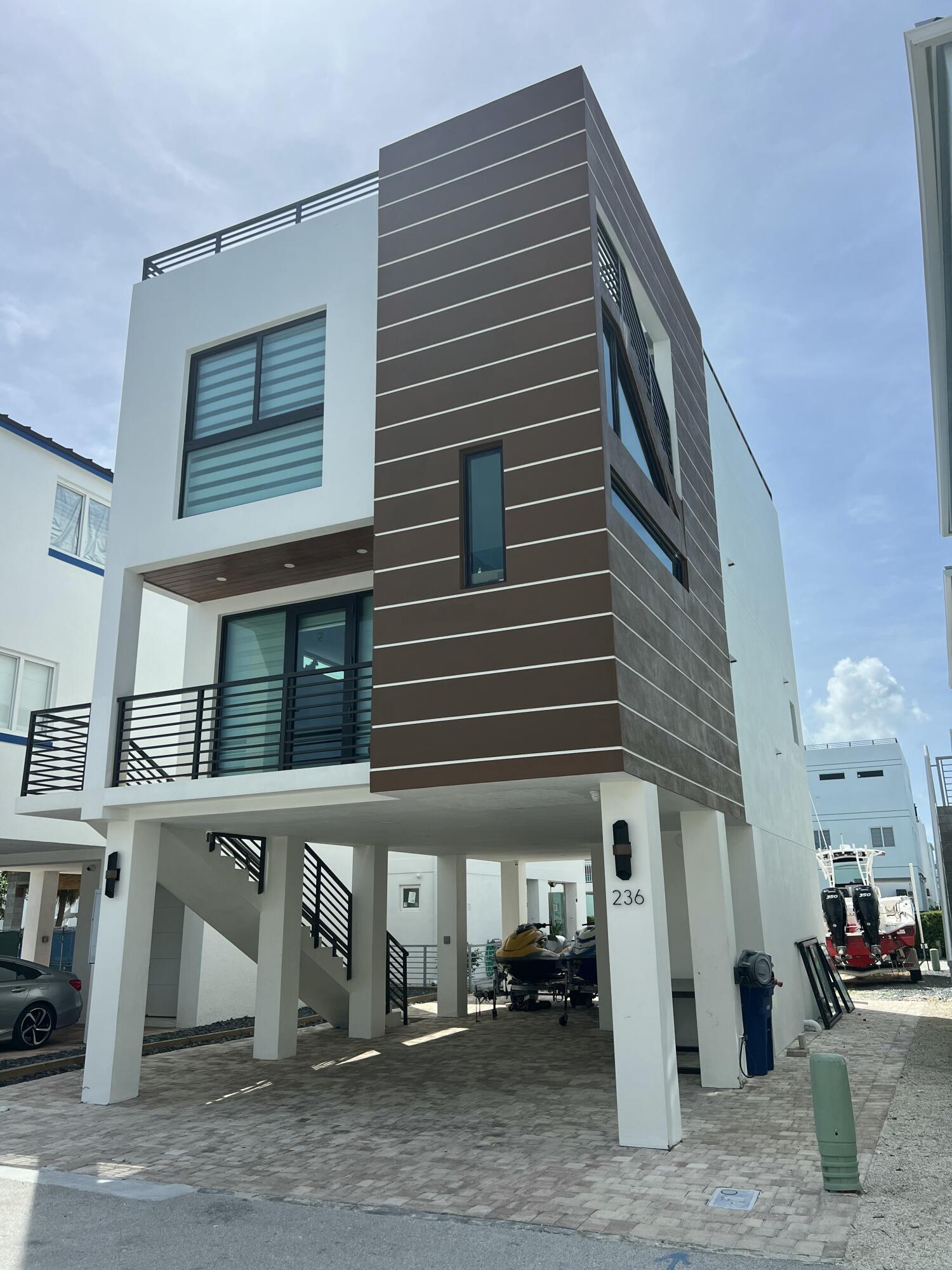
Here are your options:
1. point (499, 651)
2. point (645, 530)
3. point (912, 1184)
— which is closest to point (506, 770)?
point (499, 651)

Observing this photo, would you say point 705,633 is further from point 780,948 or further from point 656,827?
point 780,948

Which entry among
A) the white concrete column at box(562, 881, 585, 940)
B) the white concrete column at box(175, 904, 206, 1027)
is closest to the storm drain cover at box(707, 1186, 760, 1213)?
the white concrete column at box(175, 904, 206, 1027)

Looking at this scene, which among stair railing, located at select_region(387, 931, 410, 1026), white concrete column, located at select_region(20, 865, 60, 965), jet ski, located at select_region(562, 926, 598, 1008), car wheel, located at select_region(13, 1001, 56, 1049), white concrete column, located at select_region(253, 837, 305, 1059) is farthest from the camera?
white concrete column, located at select_region(20, 865, 60, 965)

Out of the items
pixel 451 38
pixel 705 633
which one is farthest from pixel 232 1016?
pixel 451 38

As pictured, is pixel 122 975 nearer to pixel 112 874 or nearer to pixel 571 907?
pixel 112 874

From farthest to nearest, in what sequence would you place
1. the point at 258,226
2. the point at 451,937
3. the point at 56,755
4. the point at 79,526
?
the point at 451,937 < the point at 79,526 < the point at 56,755 < the point at 258,226

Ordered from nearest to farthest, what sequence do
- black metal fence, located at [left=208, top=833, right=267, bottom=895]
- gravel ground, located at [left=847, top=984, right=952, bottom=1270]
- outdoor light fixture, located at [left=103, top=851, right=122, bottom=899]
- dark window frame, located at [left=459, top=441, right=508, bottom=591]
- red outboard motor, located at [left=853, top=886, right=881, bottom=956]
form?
gravel ground, located at [left=847, top=984, right=952, bottom=1270] < dark window frame, located at [left=459, top=441, right=508, bottom=591] < outdoor light fixture, located at [left=103, top=851, right=122, bottom=899] < black metal fence, located at [left=208, top=833, right=267, bottom=895] < red outboard motor, located at [left=853, top=886, right=881, bottom=956]

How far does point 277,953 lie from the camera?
1316cm

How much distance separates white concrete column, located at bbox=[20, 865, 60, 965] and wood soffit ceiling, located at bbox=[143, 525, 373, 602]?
1498cm

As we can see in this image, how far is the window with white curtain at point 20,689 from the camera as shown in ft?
52.5

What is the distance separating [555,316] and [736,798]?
7123 millimetres

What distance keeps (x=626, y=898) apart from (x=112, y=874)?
249 inches

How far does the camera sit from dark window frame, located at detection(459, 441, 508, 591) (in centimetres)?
907

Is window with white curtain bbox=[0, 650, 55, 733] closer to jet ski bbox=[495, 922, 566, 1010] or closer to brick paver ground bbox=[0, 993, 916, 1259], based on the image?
brick paver ground bbox=[0, 993, 916, 1259]
